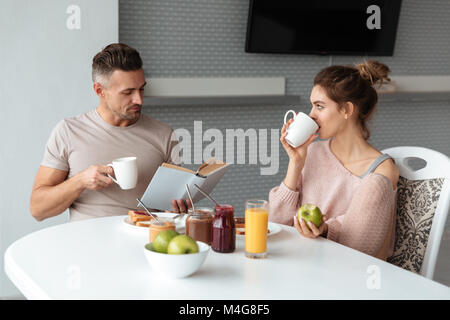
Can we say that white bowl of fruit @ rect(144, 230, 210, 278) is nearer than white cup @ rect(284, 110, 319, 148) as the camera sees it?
Yes

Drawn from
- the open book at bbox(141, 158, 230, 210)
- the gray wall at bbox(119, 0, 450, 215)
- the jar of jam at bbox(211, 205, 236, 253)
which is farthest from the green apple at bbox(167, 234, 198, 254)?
the gray wall at bbox(119, 0, 450, 215)

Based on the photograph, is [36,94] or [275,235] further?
[36,94]

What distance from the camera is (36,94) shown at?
8.60 feet

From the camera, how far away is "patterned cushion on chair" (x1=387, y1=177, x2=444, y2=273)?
5.83 feet

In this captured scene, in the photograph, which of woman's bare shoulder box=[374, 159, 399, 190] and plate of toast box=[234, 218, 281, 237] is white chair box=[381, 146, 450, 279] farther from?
plate of toast box=[234, 218, 281, 237]

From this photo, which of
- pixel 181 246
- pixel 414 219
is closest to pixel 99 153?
pixel 181 246

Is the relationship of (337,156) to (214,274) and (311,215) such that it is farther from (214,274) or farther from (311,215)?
(214,274)

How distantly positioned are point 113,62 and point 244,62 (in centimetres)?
147

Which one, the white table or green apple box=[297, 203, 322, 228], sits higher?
green apple box=[297, 203, 322, 228]

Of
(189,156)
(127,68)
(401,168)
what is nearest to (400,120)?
(189,156)

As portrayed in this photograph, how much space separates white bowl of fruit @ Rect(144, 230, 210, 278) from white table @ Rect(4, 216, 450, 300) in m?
0.03

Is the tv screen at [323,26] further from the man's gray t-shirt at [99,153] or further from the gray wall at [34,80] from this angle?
the man's gray t-shirt at [99,153]
